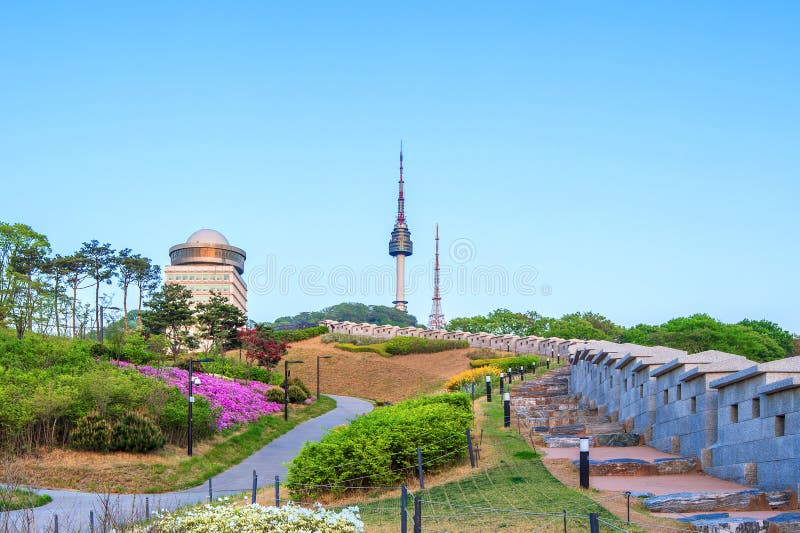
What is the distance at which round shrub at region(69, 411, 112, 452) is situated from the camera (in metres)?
27.1

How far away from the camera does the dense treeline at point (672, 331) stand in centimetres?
6166

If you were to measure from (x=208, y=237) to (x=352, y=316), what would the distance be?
177 feet

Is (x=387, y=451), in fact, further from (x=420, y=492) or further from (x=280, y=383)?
(x=280, y=383)

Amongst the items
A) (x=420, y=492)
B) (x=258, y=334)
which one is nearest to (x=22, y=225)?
(x=258, y=334)

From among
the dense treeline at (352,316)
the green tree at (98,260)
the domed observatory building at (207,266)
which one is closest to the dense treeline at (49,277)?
the green tree at (98,260)

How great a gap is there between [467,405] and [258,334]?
35.5 m

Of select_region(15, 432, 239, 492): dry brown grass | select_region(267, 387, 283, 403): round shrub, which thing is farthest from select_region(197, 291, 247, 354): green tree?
select_region(15, 432, 239, 492): dry brown grass

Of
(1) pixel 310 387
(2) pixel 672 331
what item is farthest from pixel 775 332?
(1) pixel 310 387

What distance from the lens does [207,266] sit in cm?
11194

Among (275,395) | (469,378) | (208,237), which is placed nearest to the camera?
(469,378)

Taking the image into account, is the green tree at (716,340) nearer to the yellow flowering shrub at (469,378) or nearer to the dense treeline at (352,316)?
the yellow flowering shrub at (469,378)

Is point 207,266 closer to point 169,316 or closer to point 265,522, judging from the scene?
point 169,316

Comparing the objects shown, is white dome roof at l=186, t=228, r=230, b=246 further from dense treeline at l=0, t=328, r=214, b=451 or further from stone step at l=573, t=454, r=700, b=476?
stone step at l=573, t=454, r=700, b=476

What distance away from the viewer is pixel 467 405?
2066 centimetres
